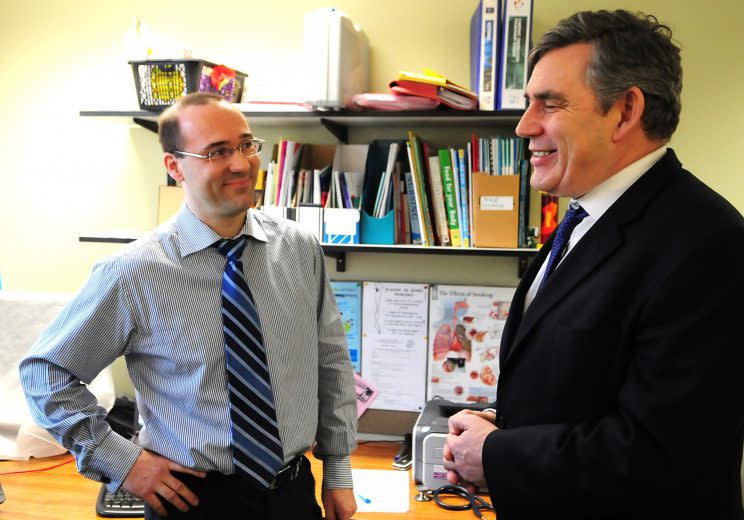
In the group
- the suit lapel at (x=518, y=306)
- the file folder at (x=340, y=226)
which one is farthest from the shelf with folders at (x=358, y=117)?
the suit lapel at (x=518, y=306)

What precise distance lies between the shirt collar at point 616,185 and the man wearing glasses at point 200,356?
2.51ft

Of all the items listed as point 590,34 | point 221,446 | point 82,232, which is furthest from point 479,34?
point 82,232

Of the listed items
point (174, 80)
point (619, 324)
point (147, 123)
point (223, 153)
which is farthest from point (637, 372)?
point (147, 123)

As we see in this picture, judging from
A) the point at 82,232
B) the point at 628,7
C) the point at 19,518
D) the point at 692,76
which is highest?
the point at 628,7

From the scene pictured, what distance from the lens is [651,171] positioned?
3.59 feet

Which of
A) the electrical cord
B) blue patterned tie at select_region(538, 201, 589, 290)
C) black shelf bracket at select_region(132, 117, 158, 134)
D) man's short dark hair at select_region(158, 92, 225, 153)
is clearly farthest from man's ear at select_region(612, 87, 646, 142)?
black shelf bracket at select_region(132, 117, 158, 134)

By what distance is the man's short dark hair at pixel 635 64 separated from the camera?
1.07 metres

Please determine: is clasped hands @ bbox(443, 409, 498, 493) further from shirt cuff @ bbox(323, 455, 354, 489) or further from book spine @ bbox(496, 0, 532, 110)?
book spine @ bbox(496, 0, 532, 110)

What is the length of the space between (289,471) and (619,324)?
856mm

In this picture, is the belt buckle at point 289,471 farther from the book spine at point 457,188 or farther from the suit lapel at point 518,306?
the book spine at point 457,188

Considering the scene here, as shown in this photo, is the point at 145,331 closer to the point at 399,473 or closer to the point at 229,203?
the point at 229,203

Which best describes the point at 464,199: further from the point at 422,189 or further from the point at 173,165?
the point at 173,165

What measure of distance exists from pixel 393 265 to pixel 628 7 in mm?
1247

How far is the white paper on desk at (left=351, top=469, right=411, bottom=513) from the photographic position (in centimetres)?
196
